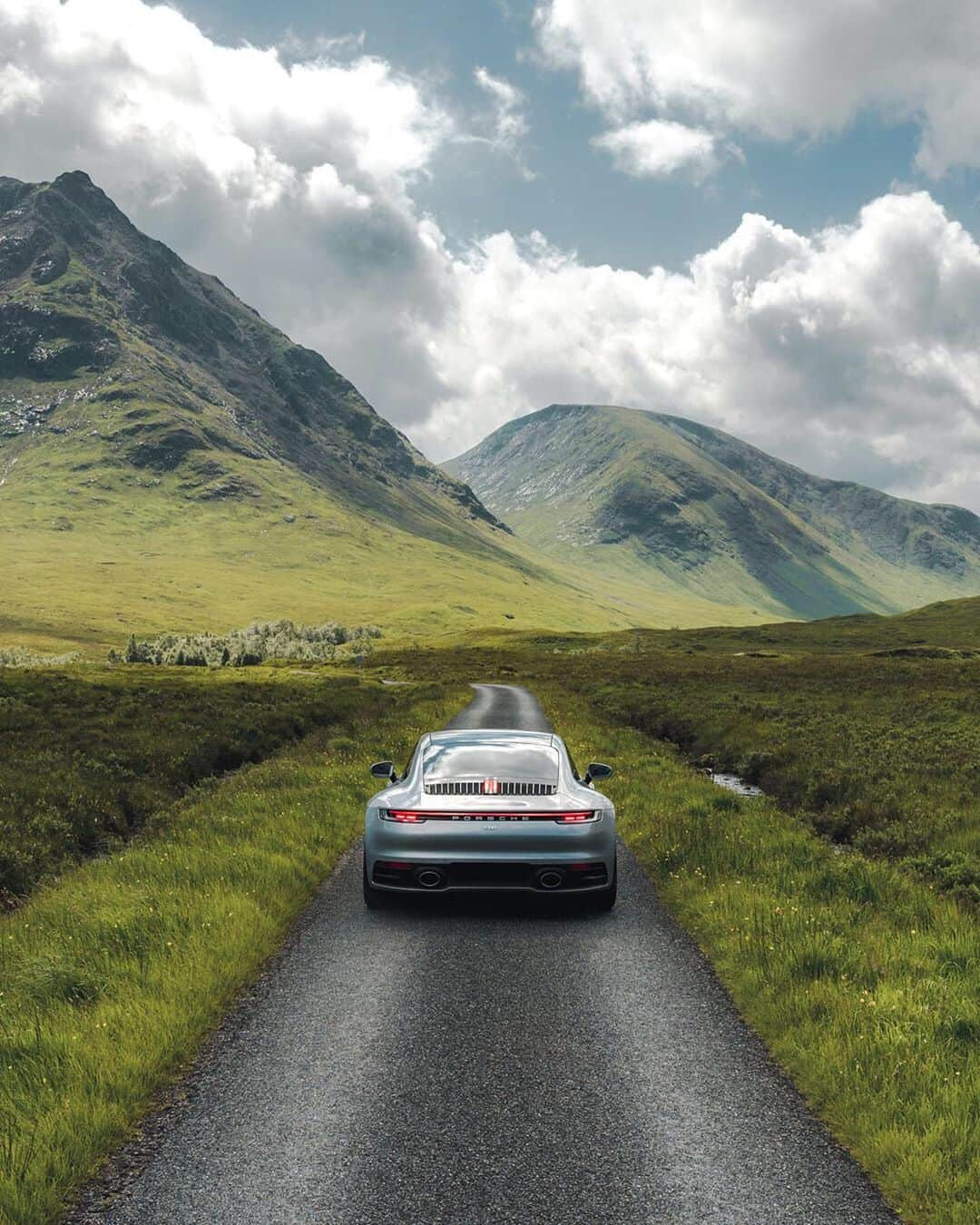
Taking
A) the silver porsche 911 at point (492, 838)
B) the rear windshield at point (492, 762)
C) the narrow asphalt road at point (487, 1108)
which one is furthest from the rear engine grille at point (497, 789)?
the narrow asphalt road at point (487, 1108)

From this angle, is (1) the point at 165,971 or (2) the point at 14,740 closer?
(1) the point at 165,971

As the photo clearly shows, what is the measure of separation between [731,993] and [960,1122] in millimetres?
2732

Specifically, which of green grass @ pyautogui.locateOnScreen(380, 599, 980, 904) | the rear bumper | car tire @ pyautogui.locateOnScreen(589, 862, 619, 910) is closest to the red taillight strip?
the rear bumper

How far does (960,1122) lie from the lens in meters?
5.38

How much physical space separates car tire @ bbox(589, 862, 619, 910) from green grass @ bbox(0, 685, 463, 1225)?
362 cm

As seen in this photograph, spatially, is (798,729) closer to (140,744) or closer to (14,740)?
(140,744)

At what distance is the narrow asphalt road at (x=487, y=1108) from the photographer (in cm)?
482

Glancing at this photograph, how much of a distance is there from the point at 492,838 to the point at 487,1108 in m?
4.11

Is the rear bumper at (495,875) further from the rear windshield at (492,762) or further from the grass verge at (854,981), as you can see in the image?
the grass verge at (854,981)

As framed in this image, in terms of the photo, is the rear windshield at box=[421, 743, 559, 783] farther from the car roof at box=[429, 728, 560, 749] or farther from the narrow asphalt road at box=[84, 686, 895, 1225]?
the narrow asphalt road at box=[84, 686, 895, 1225]

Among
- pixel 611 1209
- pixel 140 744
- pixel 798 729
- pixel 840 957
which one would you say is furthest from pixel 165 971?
pixel 798 729

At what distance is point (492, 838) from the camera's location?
9.87 meters

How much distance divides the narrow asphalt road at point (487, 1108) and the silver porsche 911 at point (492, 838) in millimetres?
1001

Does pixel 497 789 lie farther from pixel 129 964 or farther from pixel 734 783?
pixel 734 783
